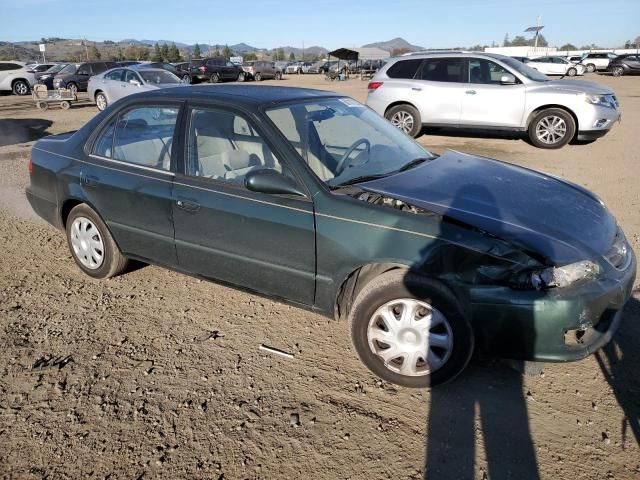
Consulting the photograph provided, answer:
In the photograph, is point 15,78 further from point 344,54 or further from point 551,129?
point 344,54

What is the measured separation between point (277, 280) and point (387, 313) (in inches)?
30.0

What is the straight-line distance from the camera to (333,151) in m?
3.53

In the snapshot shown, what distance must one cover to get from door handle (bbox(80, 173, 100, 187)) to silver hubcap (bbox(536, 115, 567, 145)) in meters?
8.45

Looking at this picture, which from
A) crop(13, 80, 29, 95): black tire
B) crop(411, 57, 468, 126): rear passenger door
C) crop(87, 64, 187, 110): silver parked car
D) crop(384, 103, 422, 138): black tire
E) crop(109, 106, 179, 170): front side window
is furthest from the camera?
crop(13, 80, 29, 95): black tire

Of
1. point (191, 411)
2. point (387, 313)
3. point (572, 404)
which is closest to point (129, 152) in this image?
point (191, 411)

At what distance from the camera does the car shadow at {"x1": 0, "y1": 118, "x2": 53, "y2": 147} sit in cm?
1189

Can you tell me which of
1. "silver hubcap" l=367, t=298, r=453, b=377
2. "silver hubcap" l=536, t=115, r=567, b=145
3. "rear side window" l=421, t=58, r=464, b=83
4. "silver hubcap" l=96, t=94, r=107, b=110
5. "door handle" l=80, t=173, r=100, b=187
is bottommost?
"silver hubcap" l=367, t=298, r=453, b=377

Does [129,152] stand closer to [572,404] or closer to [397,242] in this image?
[397,242]

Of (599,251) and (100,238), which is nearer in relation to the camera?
(599,251)

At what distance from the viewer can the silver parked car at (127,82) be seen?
603 inches

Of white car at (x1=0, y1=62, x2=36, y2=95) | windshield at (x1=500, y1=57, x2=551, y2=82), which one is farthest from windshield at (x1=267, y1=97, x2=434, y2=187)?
white car at (x1=0, y1=62, x2=36, y2=95)

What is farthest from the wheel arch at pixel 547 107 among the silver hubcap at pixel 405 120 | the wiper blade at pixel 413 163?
the wiper blade at pixel 413 163

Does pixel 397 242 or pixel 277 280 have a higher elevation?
pixel 397 242

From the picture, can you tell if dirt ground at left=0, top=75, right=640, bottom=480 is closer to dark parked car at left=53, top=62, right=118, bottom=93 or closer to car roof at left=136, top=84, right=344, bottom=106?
car roof at left=136, top=84, right=344, bottom=106
